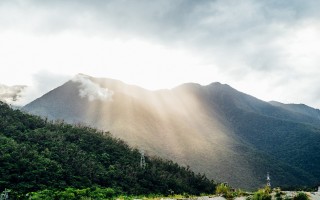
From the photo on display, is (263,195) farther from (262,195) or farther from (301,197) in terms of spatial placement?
(301,197)

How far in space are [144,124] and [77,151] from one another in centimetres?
14516

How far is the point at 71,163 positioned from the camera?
33.9 metres

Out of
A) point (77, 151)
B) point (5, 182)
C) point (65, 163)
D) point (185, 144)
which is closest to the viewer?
point (5, 182)

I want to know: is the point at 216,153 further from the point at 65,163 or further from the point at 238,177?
the point at 65,163

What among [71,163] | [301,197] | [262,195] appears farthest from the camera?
[71,163]

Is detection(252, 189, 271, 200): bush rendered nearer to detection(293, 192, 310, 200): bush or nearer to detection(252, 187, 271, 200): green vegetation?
detection(252, 187, 271, 200): green vegetation

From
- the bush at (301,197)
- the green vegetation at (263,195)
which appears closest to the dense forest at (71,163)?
the green vegetation at (263,195)

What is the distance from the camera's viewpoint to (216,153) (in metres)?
169

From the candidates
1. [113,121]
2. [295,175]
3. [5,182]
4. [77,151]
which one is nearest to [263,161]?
[295,175]

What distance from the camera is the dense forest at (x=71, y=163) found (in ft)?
94.2

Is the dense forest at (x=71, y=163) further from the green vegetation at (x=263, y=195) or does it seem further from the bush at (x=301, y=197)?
the bush at (x=301, y=197)

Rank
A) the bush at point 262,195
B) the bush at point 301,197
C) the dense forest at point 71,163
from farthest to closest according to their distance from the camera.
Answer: the dense forest at point 71,163 → the bush at point 262,195 → the bush at point 301,197

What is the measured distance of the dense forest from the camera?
94.2ft

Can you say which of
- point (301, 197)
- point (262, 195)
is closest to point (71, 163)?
point (262, 195)
